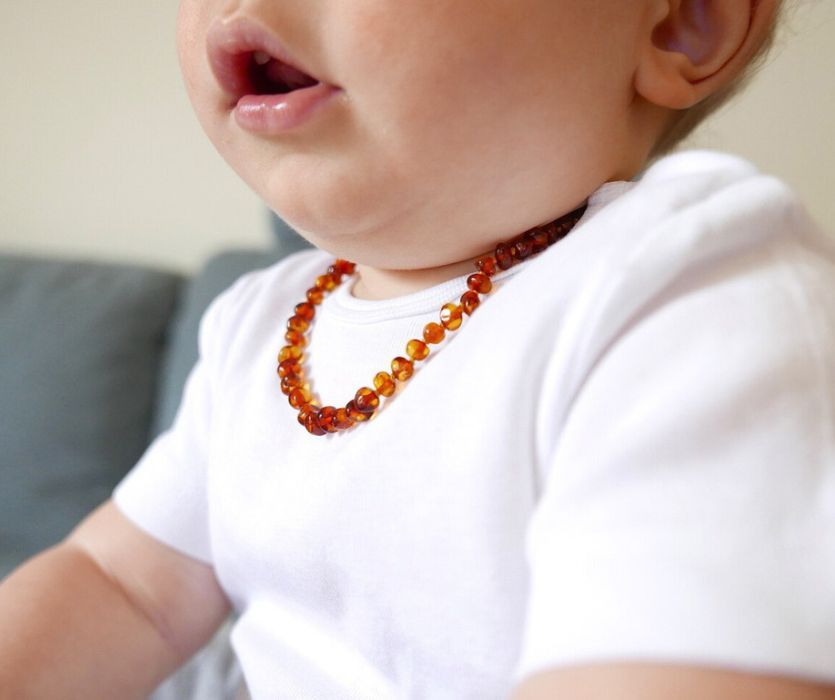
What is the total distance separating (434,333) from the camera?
1.44ft

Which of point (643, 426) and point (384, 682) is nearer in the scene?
point (643, 426)

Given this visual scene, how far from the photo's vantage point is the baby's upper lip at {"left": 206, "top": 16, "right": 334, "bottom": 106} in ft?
1.26

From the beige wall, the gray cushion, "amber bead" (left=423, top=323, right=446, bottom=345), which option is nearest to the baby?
"amber bead" (left=423, top=323, right=446, bottom=345)

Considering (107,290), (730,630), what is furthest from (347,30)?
(107,290)

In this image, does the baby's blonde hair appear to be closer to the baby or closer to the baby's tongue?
the baby

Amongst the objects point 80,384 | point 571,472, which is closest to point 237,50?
point 571,472

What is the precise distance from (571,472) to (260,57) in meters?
0.28

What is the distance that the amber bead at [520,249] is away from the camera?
0.43 metres

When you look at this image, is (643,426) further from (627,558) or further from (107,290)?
(107,290)

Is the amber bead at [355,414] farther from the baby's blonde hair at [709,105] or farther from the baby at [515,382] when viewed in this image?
the baby's blonde hair at [709,105]

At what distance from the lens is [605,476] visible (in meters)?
0.30

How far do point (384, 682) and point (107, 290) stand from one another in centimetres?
97

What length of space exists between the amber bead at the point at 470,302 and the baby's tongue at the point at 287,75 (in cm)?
14

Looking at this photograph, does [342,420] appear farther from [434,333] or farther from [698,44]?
[698,44]
